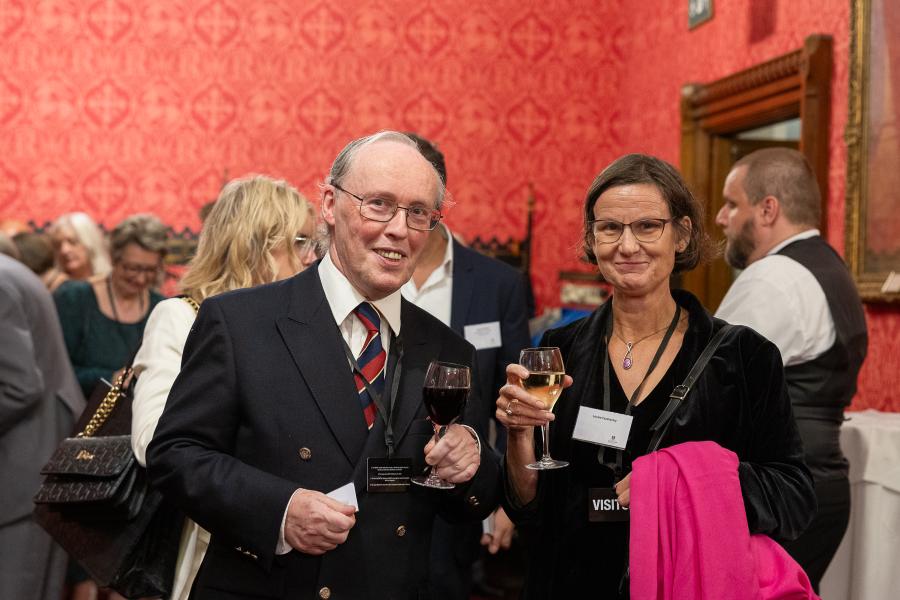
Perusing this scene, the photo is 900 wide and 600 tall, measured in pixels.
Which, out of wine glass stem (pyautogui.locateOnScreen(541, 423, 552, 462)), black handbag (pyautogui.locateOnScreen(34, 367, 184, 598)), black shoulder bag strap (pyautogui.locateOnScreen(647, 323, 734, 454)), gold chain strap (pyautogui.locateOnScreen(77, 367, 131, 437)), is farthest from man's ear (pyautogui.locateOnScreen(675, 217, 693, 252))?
gold chain strap (pyautogui.locateOnScreen(77, 367, 131, 437))

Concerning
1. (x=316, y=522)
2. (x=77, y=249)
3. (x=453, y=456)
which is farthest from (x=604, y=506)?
(x=77, y=249)

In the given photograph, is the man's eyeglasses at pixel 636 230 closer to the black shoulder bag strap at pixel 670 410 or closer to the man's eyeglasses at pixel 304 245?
the black shoulder bag strap at pixel 670 410

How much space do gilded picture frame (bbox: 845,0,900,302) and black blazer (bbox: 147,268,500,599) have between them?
2.85 meters

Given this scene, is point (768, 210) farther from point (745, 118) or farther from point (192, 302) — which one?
point (745, 118)

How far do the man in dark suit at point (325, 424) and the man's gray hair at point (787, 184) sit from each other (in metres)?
1.74

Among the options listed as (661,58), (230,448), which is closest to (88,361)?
(230,448)

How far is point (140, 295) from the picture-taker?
14.3ft

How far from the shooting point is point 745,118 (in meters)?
5.33

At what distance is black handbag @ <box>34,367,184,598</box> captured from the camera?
2232mm

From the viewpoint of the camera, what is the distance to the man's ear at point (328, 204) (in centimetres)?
190

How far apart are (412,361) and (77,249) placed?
436 cm

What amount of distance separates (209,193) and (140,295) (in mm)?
2637

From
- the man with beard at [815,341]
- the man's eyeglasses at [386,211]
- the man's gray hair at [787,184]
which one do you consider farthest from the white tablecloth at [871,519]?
the man's eyeglasses at [386,211]

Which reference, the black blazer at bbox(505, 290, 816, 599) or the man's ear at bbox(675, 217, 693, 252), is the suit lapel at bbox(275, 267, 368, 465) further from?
the man's ear at bbox(675, 217, 693, 252)
